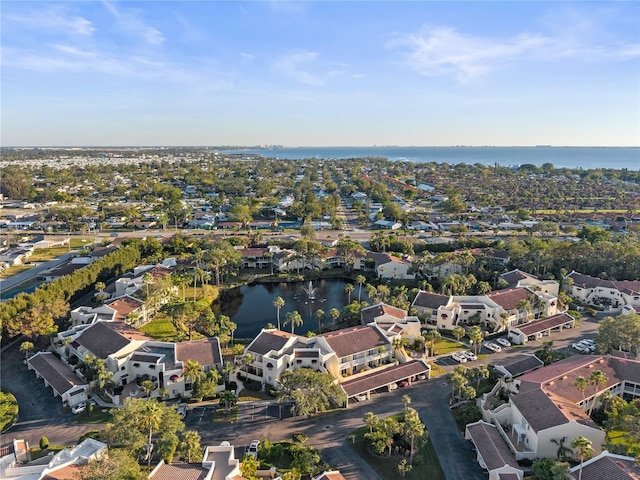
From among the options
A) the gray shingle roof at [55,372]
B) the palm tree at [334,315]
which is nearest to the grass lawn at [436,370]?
the palm tree at [334,315]

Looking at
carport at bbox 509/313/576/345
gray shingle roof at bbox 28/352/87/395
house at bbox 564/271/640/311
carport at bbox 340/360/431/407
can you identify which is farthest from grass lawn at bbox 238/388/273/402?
house at bbox 564/271/640/311

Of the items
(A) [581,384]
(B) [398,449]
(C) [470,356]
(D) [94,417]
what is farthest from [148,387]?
(A) [581,384]

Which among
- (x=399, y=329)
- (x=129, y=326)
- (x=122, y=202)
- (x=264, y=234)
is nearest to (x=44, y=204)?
(x=122, y=202)

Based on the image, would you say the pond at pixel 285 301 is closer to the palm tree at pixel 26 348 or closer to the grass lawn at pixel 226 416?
the grass lawn at pixel 226 416

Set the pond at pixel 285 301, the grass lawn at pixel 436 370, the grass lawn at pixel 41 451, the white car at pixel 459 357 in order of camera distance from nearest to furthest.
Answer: the grass lawn at pixel 41 451 < the grass lawn at pixel 436 370 < the white car at pixel 459 357 < the pond at pixel 285 301

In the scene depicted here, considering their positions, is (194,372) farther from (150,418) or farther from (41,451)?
(41,451)

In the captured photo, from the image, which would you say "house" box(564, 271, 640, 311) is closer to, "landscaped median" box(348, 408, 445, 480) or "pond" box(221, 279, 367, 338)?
"pond" box(221, 279, 367, 338)

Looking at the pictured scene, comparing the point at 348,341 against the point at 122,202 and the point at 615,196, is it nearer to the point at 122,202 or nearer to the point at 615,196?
the point at 122,202
